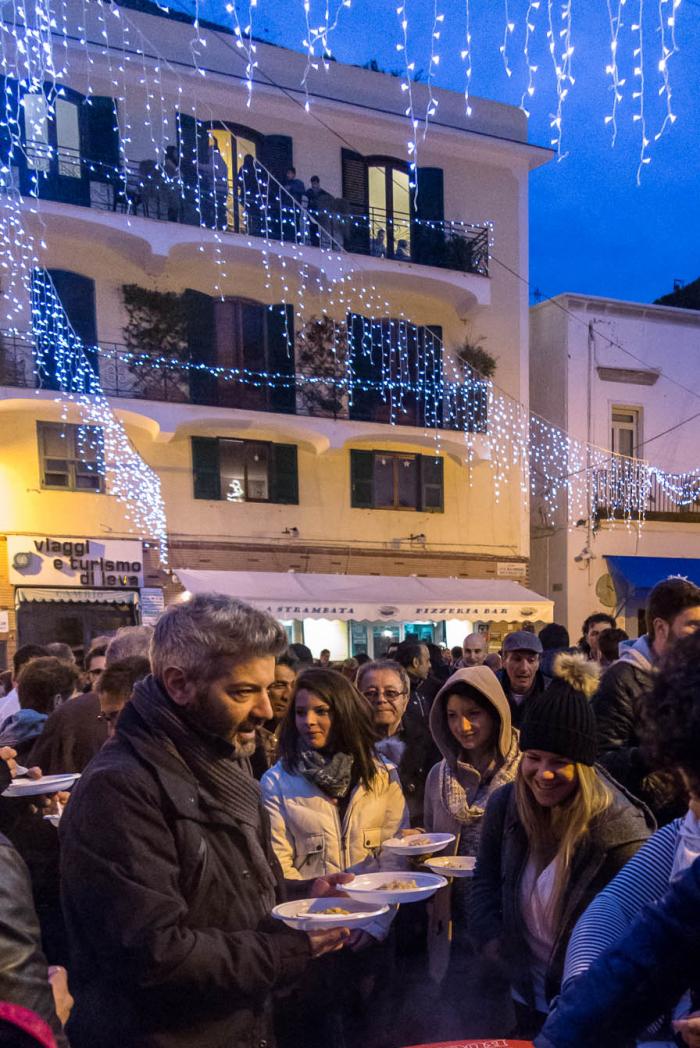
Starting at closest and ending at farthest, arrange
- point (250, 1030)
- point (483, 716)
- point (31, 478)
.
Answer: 1. point (250, 1030)
2. point (483, 716)
3. point (31, 478)

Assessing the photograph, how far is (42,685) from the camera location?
4.73 metres

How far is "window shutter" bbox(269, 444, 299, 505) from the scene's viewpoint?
15.9 metres

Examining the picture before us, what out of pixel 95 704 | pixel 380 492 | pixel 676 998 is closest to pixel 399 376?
pixel 380 492

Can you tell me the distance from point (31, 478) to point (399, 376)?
7619 millimetres

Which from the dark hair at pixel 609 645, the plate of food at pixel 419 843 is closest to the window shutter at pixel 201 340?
the dark hair at pixel 609 645

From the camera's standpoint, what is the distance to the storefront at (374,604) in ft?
46.4

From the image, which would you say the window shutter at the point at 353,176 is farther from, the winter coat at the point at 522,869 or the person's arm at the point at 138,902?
the person's arm at the point at 138,902

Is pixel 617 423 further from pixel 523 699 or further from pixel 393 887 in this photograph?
pixel 393 887

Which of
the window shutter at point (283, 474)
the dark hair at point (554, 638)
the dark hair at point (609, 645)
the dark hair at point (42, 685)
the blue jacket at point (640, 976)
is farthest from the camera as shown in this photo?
the window shutter at point (283, 474)

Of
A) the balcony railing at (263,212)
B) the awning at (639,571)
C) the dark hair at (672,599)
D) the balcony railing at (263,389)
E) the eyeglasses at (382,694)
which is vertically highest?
the balcony railing at (263,212)

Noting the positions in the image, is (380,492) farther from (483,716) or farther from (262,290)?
(483,716)

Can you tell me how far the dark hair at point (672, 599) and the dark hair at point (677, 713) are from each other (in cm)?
226

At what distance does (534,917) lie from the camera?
8.13ft

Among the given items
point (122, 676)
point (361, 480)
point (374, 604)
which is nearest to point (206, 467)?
point (361, 480)
